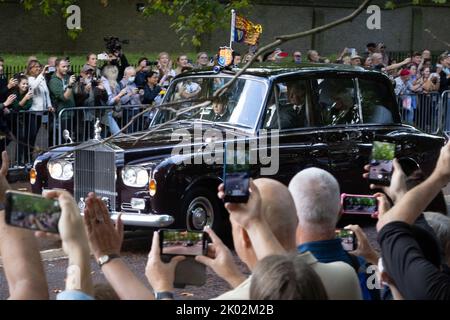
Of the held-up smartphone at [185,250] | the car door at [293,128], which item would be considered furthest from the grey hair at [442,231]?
the car door at [293,128]

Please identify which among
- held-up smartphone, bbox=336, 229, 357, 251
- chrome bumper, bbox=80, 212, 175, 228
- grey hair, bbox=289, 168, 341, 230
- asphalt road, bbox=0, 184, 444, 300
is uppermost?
grey hair, bbox=289, 168, 341, 230

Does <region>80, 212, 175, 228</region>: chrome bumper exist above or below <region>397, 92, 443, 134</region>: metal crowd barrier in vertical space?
below

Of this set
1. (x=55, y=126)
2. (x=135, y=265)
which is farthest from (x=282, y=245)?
(x=55, y=126)

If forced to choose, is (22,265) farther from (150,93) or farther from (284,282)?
(150,93)

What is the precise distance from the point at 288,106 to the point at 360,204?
6650mm

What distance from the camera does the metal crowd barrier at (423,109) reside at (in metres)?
19.2

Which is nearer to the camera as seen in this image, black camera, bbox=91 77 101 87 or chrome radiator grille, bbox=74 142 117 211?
chrome radiator grille, bbox=74 142 117 211

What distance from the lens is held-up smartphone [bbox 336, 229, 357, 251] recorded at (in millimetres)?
5121

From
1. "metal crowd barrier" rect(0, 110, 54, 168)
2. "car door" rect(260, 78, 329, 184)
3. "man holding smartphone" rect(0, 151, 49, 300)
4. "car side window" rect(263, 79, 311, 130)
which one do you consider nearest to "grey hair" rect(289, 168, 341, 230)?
"man holding smartphone" rect(0, 151, 49, 300)

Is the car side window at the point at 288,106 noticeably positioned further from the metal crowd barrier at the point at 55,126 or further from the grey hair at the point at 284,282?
the grey hair at the point at 284,282

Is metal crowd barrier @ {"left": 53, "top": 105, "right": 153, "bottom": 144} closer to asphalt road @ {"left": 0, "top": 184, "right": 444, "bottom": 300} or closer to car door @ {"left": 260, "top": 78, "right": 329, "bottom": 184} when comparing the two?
asphalt road @ {"left": 0, "top": 184, "right": 444, "bottom": 300}

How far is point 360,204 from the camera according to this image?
5.31 meters

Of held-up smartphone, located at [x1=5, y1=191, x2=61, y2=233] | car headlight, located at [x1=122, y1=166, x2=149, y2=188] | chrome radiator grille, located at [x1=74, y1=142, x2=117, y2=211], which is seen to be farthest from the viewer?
chrome radiator grille, located at [x1=74, y1=142, x2=117, y2=211]

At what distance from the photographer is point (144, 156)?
1087 centimetres
